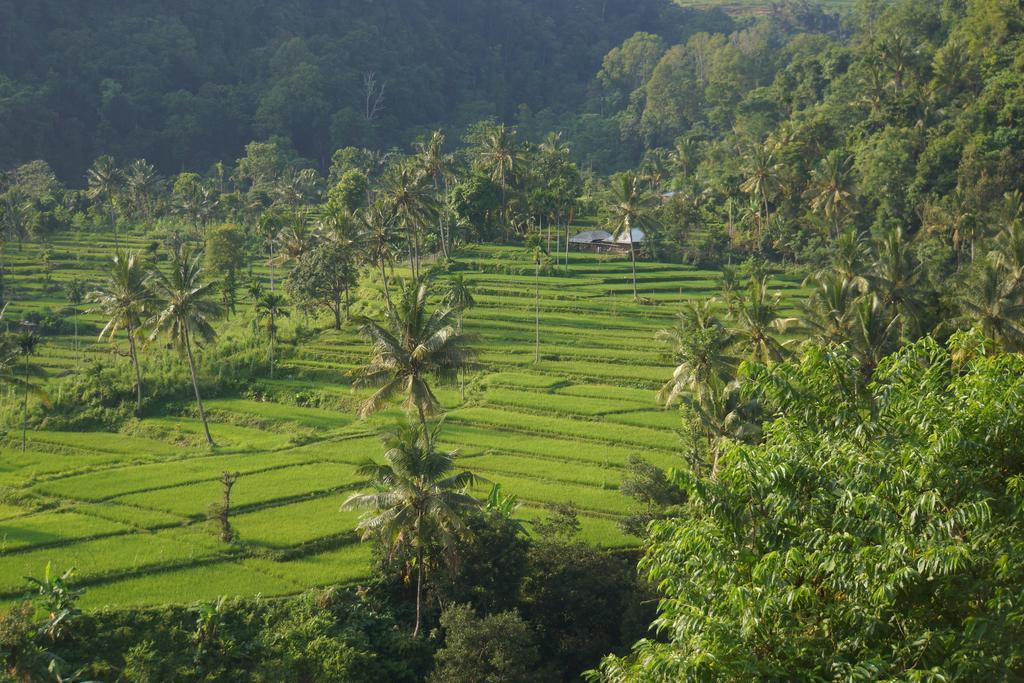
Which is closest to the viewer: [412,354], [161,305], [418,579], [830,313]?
[418,579]

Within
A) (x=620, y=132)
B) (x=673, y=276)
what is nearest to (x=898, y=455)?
(x=673, y=276)

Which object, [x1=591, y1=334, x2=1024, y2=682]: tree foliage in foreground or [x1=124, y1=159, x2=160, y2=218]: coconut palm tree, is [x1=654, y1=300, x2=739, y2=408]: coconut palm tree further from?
[x1=124, y1=159, x2=160, y2=218]: coconut palm tree

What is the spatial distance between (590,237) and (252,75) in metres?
61.9

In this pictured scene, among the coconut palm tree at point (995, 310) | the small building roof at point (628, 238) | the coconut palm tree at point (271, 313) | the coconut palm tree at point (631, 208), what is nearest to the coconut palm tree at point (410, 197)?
the coconut palm tree at point (271, 313)

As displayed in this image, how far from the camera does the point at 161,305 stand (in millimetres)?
38688

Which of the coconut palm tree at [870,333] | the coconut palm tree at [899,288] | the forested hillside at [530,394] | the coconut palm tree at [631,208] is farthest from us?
the coconut palm tree at [631,208]

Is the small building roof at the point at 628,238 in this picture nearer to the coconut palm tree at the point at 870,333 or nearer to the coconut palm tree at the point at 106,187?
the coconut palm tree at the point at 870,333

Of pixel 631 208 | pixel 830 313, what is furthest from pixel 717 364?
pixel 631 208

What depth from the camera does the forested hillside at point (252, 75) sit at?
97938mm

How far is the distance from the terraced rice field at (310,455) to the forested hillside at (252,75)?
48007 millimetres

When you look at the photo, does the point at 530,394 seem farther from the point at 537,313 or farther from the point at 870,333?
the point at 870,333

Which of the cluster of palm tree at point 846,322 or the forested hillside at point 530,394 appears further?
the cluster of palm tree at point 846,322

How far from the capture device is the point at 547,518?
2802 cm

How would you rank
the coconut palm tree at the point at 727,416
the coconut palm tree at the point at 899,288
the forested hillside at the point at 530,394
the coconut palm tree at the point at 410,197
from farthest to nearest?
the coconut palm tree at the point at 410,197 < the coconut palm tree at the point at 899,288 < the coconut palm tree at the point at 727,416 < the forested hillside at the point at 530,394
